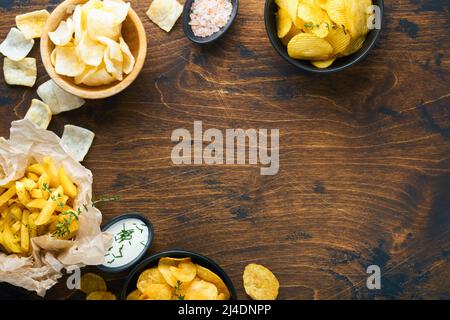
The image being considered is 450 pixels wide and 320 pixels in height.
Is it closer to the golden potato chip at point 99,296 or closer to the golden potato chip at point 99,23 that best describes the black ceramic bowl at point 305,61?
the golden potato chip at point 99,23

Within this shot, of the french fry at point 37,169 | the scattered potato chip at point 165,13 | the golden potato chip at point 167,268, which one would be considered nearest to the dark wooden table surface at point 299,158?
the scattered potato chip at point 165,13

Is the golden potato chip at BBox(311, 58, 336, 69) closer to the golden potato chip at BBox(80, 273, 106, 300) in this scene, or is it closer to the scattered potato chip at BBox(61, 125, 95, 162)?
the scattered potato chip at BBox(61, 125, 95, 162)

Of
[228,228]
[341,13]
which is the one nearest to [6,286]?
[228,228]

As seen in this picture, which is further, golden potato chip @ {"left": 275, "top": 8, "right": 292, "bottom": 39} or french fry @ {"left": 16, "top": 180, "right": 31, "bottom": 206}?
golden potato chip @ {"left": 275, "top": 8, "right": 292, "bottom": 39}

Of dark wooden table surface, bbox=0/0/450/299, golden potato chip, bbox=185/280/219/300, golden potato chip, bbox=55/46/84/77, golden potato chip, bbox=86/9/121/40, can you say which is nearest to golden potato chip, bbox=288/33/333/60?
dark wooden table surface, bbox=0/0/450/299

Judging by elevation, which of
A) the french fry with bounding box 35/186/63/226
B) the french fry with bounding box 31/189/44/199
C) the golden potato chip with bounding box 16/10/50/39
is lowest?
the french fry with bounding box 35/186/63/226
